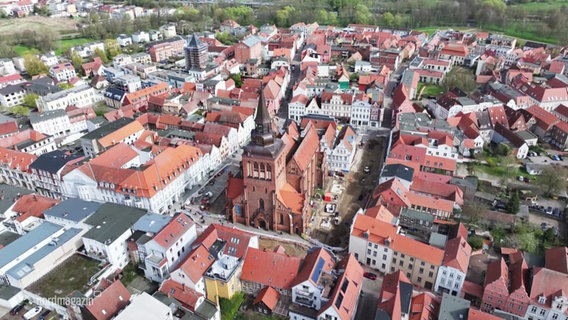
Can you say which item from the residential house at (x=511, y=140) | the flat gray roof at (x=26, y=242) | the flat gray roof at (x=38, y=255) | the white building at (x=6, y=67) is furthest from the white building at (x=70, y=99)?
the residential house at (x=511, y=140)

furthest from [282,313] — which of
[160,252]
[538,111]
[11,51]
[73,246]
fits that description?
[11,51]

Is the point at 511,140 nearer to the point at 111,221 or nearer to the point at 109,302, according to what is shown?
the point at 111,221

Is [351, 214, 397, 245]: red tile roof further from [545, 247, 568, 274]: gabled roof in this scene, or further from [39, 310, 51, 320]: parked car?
[39, 310, 51, 320]: parked car

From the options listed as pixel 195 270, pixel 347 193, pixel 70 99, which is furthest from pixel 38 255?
pixel 70 99

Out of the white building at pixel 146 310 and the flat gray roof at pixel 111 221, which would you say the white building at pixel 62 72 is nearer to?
the flat gray roof at pixel 111 221

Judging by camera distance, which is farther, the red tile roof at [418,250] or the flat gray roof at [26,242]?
the flat gray roof at [26,242]

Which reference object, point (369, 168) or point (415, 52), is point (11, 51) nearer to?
point (369, 168)

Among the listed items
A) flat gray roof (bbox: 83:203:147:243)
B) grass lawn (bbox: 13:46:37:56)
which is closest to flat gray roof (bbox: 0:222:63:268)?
flat gray roof (bbox: 83:203:147:243)
